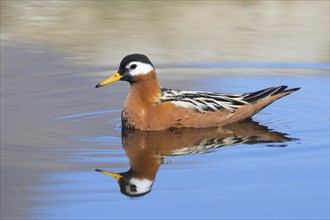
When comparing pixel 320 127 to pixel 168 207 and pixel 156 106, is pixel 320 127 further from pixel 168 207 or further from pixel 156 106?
pixel 168 207

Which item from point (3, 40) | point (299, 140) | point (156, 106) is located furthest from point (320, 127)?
point (3, 40)

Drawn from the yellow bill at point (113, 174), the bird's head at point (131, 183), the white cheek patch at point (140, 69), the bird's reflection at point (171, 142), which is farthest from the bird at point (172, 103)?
the yellow bill at point (113, 174)

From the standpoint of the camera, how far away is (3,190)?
32.0 feet

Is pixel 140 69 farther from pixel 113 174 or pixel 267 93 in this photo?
pixel 113 174

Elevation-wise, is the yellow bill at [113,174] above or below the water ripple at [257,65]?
above

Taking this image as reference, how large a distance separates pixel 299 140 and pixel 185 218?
3.31m

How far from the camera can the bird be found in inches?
495

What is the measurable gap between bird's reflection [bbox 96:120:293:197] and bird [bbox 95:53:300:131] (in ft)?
0.38

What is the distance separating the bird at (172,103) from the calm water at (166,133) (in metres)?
0.19

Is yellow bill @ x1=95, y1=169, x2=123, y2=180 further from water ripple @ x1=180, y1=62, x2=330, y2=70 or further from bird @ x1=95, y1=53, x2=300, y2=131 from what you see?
water ripple @ x1=180, y1=62, x2=330, y2=70

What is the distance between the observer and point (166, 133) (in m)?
12.4

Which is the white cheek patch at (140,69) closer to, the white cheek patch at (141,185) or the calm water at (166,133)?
the calm water at (166,133)

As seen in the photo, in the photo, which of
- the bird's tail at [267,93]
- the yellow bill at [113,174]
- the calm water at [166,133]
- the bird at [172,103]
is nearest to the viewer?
the calm water at [166,133]

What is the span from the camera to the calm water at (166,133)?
9359 mm
